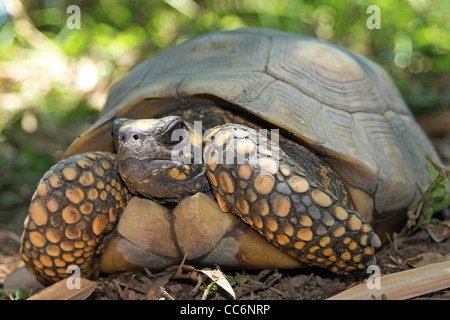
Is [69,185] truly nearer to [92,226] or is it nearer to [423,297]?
[92,226]

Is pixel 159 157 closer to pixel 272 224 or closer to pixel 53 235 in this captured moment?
pixel 272 224

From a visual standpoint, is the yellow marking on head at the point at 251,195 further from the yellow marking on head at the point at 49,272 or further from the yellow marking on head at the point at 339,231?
the yellow marking on head at the point at 49,272

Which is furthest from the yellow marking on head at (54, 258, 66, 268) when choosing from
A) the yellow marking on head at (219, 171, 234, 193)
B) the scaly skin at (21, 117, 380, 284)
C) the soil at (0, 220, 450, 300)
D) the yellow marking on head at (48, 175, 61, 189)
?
the yellow marking on head at (219, 171, 234, 193)

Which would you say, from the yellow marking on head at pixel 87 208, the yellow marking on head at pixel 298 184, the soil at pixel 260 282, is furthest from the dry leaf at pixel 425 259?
the yellow marking on head at pixel 87 208

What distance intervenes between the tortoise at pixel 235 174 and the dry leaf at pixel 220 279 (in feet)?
0.41

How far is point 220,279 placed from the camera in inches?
85.4

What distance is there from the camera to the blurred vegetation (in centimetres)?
642

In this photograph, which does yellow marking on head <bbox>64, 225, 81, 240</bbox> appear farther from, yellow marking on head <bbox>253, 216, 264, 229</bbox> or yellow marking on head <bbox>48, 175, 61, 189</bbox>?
yellow marking on head <bbox>253, 216, 264, 229</bbox>

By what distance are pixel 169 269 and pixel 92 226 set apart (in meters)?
0.51

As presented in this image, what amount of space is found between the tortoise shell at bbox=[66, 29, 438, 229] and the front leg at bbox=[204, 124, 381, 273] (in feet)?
1.13

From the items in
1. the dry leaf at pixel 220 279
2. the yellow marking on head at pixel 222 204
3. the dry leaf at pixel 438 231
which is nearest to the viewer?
the dry leaf at pixel 220 279

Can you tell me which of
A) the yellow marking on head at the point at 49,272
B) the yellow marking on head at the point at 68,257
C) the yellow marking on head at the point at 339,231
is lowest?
the yellow marking on head at the point at 49,272

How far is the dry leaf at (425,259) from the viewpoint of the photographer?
2.42 meters

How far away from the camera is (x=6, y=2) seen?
24.0 feet
